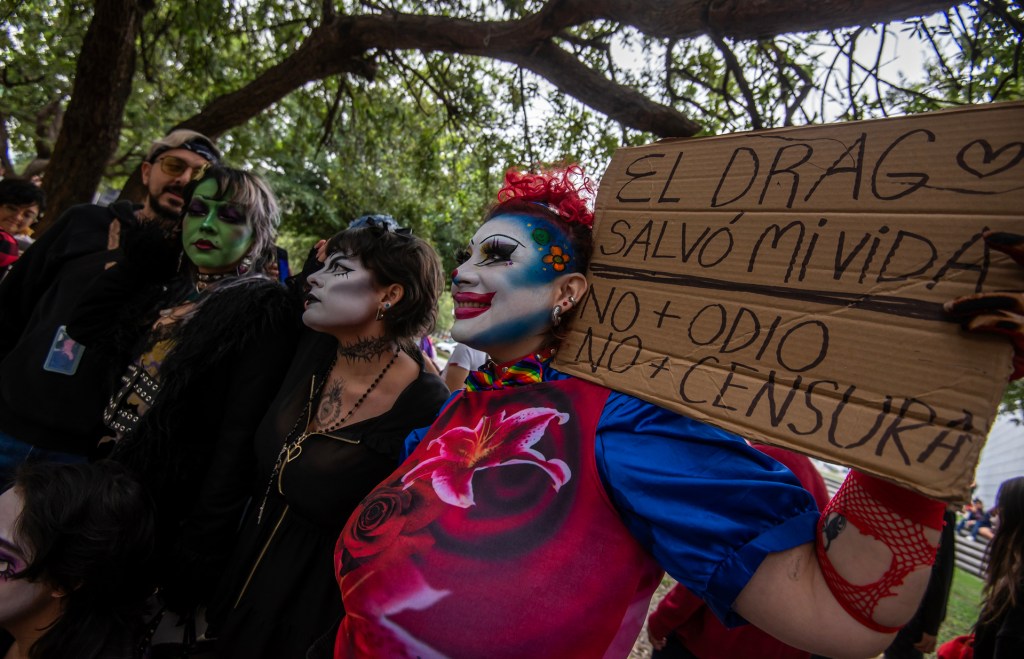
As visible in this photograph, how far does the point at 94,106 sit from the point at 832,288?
606cm

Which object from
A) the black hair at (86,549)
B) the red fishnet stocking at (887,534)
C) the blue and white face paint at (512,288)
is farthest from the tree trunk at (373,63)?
the black hair at (86,549)

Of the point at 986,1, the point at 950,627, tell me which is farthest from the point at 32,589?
the point at 950,627

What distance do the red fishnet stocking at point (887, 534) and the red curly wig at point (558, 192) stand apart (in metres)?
0.88

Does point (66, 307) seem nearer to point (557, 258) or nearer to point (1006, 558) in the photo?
point (557, 258)

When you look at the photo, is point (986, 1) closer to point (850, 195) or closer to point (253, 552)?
point (850, 195)

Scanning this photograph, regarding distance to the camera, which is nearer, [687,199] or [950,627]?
[687,199]

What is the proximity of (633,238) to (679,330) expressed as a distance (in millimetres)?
281

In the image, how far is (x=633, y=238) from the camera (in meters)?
1.26

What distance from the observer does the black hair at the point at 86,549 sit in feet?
4.96

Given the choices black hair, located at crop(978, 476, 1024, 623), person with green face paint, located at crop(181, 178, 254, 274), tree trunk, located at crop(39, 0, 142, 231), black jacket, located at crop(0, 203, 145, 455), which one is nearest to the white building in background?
black hair, located at crop(978, 476, 1024, 623)

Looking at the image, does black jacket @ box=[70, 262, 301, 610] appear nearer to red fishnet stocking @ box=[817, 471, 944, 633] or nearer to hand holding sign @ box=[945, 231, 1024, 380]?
red fishnet stocking @ box=[817, 471, 944, 633]

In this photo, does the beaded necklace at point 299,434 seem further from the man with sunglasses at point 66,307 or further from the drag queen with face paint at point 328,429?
the man with sunglasses at point 66,307

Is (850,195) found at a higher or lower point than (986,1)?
lower

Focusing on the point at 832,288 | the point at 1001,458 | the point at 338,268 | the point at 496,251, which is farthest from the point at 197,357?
the point at 1001,458
